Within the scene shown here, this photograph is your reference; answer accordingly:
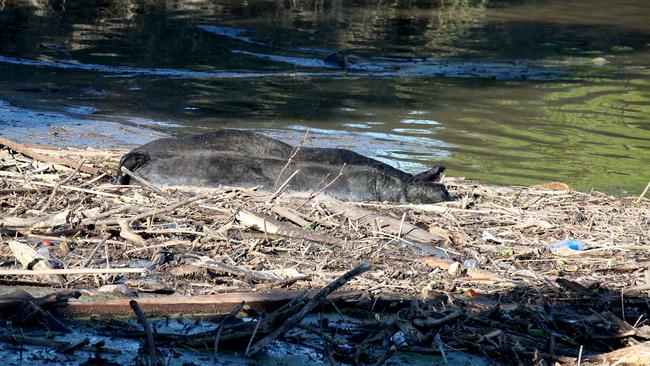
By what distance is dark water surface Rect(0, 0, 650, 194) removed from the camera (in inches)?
526

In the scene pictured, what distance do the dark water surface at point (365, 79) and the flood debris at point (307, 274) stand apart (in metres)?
3.84

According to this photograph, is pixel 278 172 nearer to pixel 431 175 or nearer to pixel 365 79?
pixel 431 175

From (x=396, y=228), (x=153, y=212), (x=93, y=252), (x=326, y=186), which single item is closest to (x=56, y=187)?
(x=153, y=212)

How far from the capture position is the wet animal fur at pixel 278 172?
8.63 meters

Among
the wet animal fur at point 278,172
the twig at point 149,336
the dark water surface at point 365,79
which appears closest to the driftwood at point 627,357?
the twig at point 149,336

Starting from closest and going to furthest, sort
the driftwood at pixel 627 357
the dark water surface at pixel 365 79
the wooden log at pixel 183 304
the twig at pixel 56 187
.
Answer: the driftwood at pixel 627 357
the wooden log at pixel 183 304
the twig at pixel 56 187
the dark water surface at pixel 365 79

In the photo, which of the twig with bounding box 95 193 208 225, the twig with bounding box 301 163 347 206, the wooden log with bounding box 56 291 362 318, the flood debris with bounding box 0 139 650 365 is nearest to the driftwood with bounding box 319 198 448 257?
the flood debris with bounding box 0 139 650 365

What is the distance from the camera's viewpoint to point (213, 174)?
28.5 ft

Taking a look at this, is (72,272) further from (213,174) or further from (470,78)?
(470,78)

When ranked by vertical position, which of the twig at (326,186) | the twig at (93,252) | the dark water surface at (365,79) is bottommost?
the dark water surface at (365,79)

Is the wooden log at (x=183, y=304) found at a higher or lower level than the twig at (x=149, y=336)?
lower

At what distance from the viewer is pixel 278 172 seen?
28.5ft

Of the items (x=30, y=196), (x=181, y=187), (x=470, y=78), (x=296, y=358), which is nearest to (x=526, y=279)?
(x=296, y=358)

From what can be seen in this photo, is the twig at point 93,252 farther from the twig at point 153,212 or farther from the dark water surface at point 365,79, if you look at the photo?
the dark water surface at point 365,79
